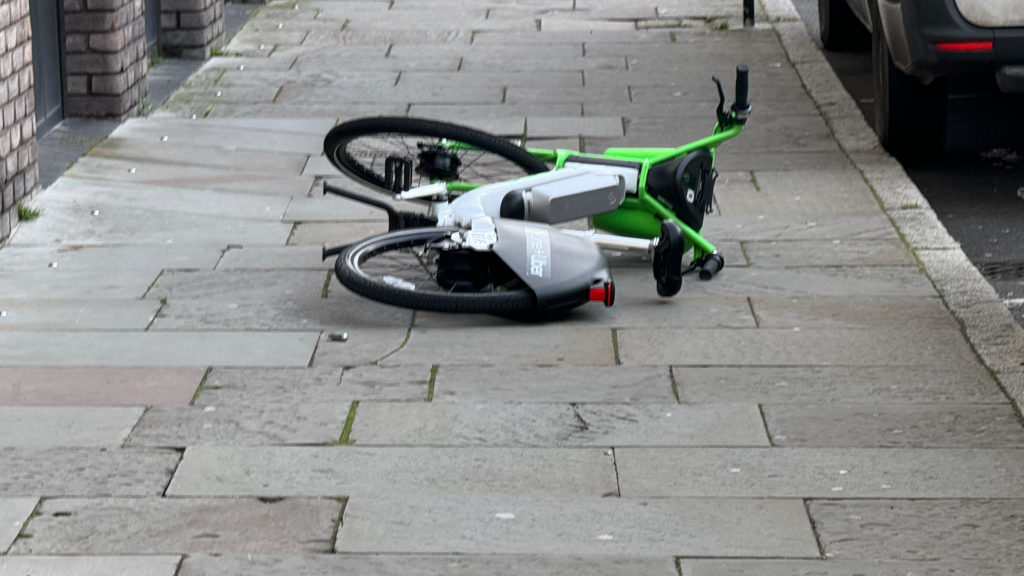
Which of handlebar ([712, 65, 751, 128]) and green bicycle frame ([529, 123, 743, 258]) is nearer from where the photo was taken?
green bicycle frame ([529, 123, 743, 258])

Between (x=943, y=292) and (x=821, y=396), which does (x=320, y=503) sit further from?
(x=943, y=292)

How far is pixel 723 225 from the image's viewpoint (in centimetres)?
710

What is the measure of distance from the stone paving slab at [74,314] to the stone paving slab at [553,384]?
125cm

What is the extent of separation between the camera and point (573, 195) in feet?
19.6

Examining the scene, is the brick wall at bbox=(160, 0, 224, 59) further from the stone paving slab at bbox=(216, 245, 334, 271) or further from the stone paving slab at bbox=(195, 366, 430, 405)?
the stone paving slab at bbox=(195, 366, 430, 405)

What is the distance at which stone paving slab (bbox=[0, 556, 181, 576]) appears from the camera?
3.80 meters

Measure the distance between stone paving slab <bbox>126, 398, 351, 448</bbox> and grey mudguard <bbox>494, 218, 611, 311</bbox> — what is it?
908mm

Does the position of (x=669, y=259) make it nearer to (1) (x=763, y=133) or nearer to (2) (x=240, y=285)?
(2) (x=240, y=285)

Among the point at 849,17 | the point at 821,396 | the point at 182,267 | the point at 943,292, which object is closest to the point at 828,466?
the point at 821,396

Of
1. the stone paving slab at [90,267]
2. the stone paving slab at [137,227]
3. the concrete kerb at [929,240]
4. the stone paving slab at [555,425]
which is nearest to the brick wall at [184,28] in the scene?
the stone paving slab at [137,227]

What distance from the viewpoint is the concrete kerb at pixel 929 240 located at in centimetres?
541

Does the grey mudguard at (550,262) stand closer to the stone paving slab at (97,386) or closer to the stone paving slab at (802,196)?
the stone paving slab at (97,386)

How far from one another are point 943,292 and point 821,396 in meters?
1.31

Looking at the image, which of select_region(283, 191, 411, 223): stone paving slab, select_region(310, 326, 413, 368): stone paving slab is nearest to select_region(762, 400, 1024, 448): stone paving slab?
select_region(310, 326, 413, 368): stone paving slab
